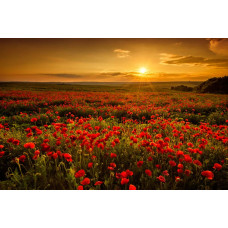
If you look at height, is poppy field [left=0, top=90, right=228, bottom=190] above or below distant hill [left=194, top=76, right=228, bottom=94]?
below

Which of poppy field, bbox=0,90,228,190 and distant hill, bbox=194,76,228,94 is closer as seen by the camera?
poppy field, bbox=0,90,228,190

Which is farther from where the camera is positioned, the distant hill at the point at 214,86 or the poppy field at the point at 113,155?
the distant hill at the point at 214,86

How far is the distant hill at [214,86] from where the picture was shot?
402cm

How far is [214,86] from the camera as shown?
420 centimetres

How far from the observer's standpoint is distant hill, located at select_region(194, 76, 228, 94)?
13.2 ft

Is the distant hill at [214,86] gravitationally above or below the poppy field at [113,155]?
above

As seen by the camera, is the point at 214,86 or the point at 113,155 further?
the point at 214,86

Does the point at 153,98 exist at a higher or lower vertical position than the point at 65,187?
higher
